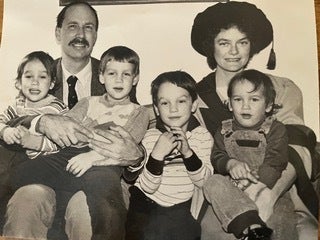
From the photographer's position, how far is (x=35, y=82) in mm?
418

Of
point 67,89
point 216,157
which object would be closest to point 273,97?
point 216,157

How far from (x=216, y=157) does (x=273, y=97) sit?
69 mm

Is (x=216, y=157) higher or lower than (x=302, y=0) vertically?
lower

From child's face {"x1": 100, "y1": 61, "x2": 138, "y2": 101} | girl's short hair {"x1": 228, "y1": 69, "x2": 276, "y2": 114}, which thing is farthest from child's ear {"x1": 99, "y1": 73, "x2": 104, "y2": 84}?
girl's short hair {"x1": 228, "y1": 69, "x2": 276, "y2": 114}

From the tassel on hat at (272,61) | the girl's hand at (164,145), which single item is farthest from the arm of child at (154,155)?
the tassel on hat at (272,61)

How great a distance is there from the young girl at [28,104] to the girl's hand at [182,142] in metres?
0.10

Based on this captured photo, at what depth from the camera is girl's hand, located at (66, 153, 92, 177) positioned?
15.5 inches

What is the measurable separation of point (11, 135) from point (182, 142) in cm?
15

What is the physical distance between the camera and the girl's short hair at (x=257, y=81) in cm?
39

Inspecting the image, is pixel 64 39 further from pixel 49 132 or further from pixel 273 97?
pixel 273 97

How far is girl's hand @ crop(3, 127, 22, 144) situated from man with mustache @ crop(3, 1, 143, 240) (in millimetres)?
19

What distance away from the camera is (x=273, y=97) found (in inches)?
15.2

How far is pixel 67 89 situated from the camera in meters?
0.42

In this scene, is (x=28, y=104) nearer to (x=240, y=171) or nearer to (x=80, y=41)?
(x=80, y=41)
